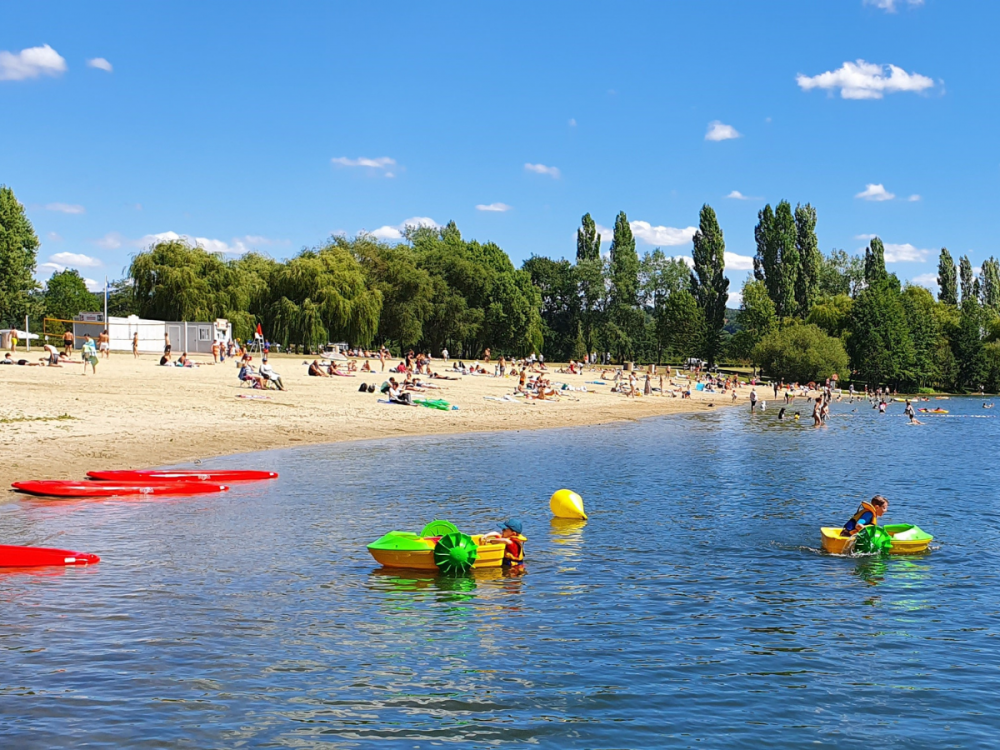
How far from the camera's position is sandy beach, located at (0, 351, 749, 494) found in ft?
83.8

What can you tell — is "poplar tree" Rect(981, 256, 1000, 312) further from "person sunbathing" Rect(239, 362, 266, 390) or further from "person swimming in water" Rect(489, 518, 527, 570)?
"person swimming in water" Rect(489, 518, 527, 570)

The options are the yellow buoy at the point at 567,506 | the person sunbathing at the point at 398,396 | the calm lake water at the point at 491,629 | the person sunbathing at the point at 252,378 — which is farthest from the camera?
the person sunbathing at the point at 398,396

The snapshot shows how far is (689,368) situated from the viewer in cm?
11206

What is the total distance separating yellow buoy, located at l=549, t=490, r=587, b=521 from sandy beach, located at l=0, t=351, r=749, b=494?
12.2 meters

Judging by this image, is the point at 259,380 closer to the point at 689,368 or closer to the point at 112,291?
the point at 689,368

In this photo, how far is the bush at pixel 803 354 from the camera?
98812mm

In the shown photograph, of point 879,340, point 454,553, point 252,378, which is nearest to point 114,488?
point 454,553

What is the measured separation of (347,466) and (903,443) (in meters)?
31.1

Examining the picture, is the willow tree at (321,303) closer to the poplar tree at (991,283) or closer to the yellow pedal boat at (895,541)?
the yellow pedal boat at (895,541)

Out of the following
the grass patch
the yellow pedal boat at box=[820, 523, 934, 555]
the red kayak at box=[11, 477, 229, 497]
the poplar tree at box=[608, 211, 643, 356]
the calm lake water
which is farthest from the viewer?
the poplar tree at box=[608, 211, 643, 356]

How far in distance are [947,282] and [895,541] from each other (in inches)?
4944

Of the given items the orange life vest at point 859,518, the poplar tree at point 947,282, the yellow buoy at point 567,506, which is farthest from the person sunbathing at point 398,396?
the poplar tree at point 947,282

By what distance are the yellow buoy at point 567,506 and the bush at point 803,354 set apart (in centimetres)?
8391

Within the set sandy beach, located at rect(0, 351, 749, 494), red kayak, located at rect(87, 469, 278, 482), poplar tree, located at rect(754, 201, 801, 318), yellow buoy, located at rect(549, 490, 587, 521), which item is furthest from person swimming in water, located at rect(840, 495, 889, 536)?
poplar tree, located at rect(754, 201, 801, 318)
